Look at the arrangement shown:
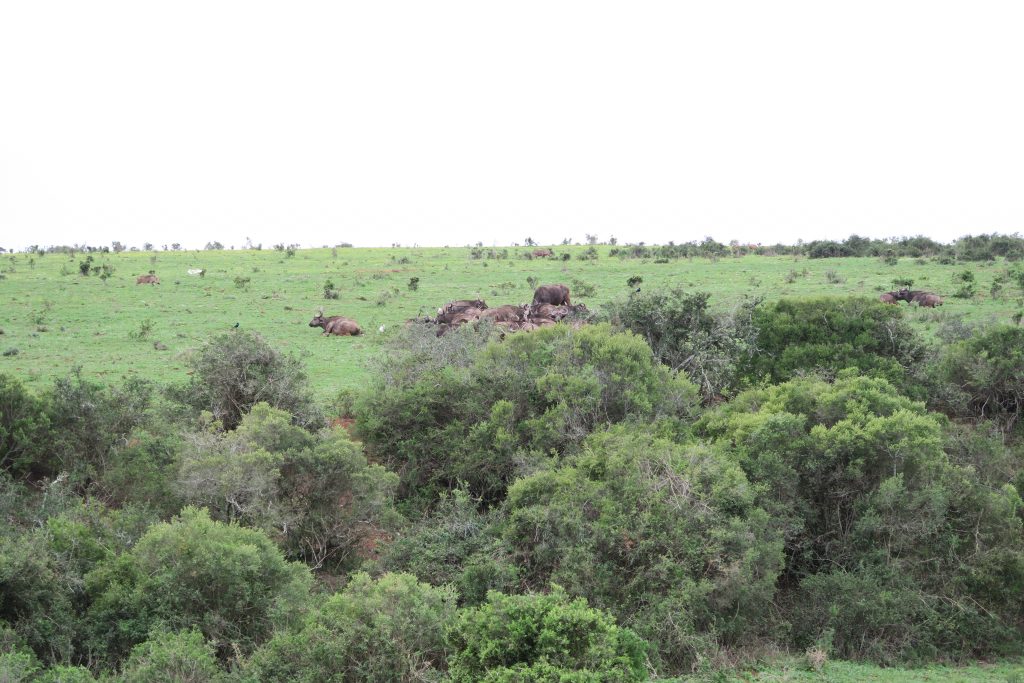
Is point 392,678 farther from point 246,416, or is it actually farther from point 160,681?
point 246,416

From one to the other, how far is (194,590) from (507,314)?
1338cm

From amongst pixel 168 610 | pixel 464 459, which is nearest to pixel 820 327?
pixel 464 459

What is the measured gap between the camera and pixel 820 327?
16609 millimetres

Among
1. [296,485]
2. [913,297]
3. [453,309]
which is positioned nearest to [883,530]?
[296,485]

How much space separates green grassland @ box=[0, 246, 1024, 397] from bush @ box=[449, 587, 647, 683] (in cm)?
932

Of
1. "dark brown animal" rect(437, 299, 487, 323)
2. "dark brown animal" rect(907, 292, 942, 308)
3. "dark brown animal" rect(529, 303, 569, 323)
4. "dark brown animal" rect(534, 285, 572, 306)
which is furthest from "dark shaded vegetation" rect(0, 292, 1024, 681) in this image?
"dark brown animal" rect(907, 292, 942, 308)

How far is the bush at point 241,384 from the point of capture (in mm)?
13641

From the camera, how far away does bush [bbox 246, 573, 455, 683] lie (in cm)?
767

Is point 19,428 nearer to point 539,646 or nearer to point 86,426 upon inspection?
point 86,426

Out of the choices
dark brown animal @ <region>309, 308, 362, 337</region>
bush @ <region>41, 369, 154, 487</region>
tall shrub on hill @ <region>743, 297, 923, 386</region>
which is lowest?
bush @ <region>41, 369, 154, 487</region>

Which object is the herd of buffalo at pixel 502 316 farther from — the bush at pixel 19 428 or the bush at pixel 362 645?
the bush at pixel 362 645

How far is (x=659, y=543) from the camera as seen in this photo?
9.80 m

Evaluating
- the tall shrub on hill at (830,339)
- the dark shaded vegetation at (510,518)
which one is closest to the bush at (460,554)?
the dark shaded vegetation at (510,518)

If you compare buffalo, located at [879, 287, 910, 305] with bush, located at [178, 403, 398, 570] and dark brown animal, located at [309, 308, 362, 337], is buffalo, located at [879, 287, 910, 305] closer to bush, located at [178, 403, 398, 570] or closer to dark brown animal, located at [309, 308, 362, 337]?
dark brown animal, located at [309, 308, 362, 337]
